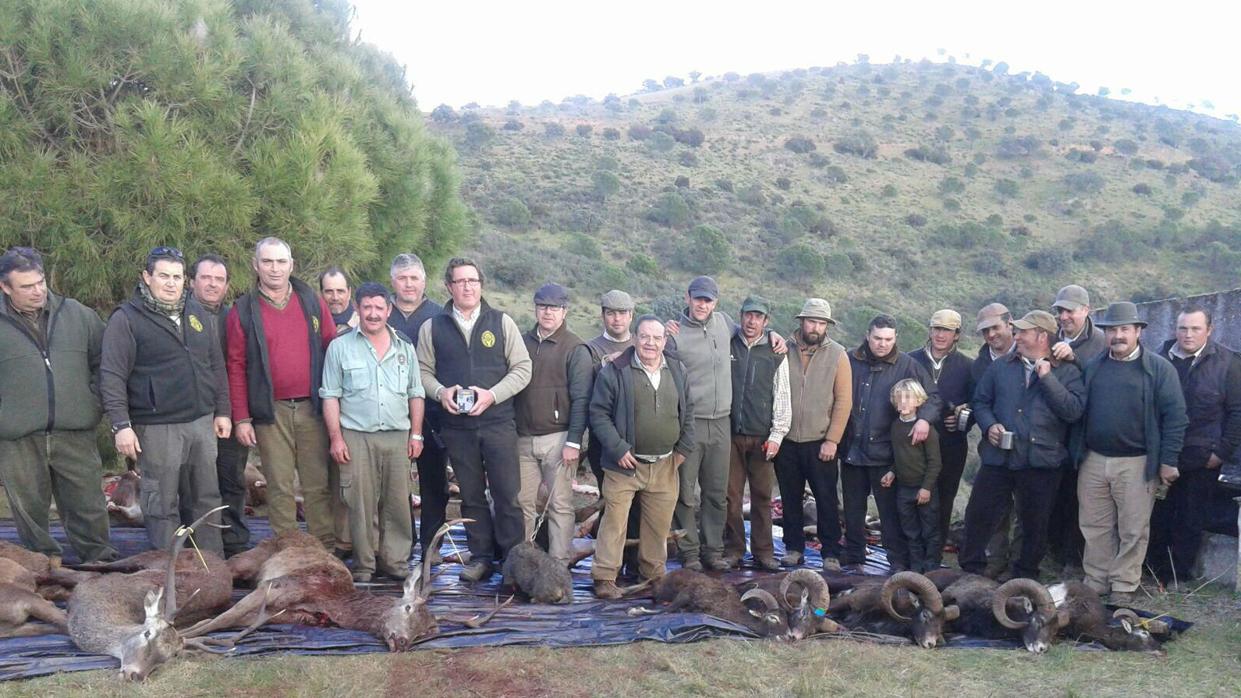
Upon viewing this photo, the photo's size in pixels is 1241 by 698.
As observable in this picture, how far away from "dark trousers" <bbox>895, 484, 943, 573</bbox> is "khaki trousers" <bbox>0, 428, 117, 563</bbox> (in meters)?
5.96

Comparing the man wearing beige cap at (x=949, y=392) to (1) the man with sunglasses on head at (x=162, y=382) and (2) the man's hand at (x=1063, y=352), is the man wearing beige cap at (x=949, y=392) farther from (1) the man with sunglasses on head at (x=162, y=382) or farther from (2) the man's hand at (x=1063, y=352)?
(1) the man with sunglasses on head at (x=162, y=382)

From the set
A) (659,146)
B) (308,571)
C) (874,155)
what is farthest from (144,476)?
(874,155)

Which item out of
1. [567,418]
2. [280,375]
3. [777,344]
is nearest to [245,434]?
[280,375]

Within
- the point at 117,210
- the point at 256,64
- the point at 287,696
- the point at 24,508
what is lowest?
the point at 287,696

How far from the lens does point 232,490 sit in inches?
271

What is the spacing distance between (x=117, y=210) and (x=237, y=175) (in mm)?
1077

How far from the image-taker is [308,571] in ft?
18.8

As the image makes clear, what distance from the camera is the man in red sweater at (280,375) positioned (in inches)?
249

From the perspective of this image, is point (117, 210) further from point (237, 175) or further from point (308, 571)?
point (308, 571)

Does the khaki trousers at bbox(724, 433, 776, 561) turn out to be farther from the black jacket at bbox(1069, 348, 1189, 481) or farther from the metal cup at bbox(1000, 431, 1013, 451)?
the black jacket at bbox(1069, 348, 1189, 481)

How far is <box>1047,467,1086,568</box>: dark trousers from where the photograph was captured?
7504mm

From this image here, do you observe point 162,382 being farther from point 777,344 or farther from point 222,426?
point 777,344

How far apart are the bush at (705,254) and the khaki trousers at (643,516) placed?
21.8 metres

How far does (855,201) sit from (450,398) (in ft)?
105
